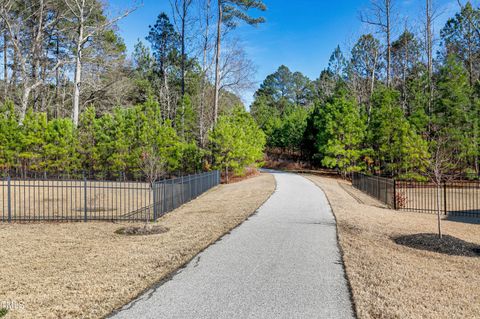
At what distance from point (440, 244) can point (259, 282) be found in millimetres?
5210

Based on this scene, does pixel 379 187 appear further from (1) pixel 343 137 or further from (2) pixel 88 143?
(2) pixel 88 143

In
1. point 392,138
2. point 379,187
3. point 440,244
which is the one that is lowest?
point 440,244

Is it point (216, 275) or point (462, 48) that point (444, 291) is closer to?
point (216, 275)

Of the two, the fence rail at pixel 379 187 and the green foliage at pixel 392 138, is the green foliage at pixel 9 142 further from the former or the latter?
the green foliage at pixel 392 138

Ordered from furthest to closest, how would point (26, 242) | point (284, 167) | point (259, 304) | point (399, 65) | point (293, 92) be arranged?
point (293, 92) < point (284, 167) < point (399, 65) < point (26, 242) < point (259, 304)

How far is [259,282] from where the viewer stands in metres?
5.42

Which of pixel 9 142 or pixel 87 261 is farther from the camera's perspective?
pixel 9 142

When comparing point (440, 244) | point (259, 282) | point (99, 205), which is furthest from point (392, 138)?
point (259, 282)

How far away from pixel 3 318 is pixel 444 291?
619cm

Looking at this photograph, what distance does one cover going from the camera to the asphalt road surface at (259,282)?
4434 millimetres

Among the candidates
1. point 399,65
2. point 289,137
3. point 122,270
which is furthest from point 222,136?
point 399,65

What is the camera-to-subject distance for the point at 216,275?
19.0ft

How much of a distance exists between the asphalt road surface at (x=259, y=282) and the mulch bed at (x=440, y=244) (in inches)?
73.1

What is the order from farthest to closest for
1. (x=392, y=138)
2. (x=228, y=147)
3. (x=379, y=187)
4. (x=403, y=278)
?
(x=392, y=138) < (x=228, y=147) < (x=379, y=187) < (x=403, y=278)
